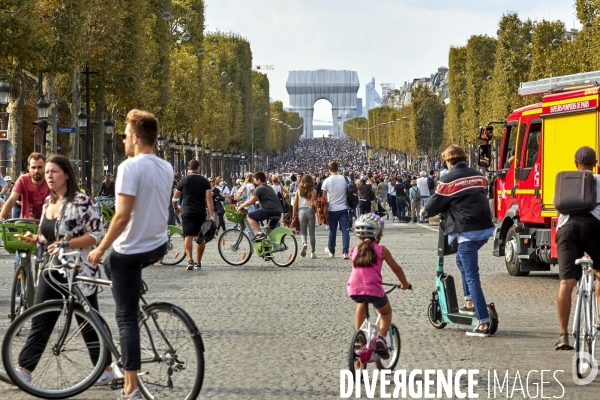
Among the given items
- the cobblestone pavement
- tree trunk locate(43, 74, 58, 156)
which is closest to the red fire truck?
the cobblestone pavement

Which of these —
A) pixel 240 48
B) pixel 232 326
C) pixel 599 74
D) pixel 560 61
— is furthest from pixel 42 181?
pixel 240 48

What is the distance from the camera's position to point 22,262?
10492mm

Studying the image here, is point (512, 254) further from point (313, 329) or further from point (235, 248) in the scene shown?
point (313, 329)

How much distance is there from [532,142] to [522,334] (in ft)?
23.0

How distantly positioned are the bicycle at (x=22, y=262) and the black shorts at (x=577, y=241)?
4226 millimetres

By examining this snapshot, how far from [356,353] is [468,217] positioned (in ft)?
9.36

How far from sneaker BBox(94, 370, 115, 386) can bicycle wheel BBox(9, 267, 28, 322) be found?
274 cm

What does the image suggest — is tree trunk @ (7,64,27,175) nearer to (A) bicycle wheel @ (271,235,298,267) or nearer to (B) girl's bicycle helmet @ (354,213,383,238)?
(A) bicycle wheel @ (271,235,298,267)

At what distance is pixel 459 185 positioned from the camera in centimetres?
1080

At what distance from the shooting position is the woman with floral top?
7.62 meters

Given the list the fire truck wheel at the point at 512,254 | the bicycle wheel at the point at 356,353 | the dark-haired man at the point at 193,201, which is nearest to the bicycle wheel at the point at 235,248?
the dark-haired man at the point at 193,201

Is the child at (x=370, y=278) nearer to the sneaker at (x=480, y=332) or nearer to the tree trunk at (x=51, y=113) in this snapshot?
the sneaker at (x=480, y=332)

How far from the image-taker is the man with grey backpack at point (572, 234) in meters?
9.35

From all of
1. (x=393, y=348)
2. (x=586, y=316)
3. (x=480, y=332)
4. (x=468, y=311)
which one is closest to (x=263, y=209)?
(x=468, y=311)
